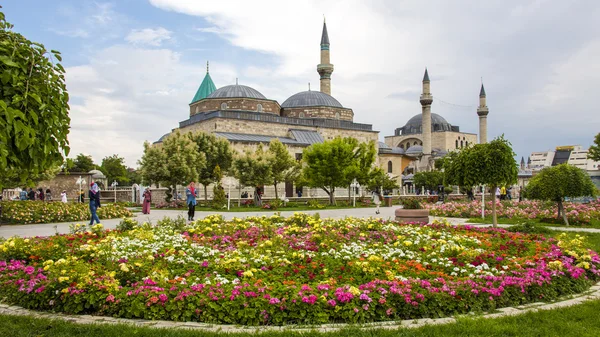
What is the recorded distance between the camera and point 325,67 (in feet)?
164

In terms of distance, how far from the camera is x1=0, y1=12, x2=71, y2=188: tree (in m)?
3.48

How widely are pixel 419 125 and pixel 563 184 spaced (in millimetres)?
71411

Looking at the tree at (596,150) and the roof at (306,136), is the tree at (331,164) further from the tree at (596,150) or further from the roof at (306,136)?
the tree at (596,150)

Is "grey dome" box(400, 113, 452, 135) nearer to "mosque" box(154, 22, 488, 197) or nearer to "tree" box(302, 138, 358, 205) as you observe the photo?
"mosque" box(154, 22, 488, 197)

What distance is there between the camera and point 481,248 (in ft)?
25.8

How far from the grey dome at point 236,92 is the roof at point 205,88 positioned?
28.6 feet

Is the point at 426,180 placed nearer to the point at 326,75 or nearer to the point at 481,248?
the point at 326,75

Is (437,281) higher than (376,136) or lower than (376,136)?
lower

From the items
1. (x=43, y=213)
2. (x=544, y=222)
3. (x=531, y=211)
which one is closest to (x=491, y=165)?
(x=544, y=222)

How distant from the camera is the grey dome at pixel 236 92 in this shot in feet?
139

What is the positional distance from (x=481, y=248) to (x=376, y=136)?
40919mm

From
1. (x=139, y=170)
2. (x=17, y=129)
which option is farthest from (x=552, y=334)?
(x=139, y=170)

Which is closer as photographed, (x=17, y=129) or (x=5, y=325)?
(x=17, y=129)

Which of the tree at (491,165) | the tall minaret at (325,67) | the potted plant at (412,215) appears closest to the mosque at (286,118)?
the tall minaret at (325,67)
